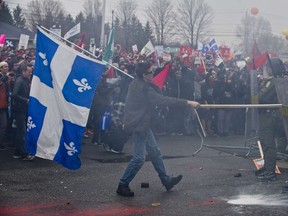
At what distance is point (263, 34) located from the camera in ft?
89.1

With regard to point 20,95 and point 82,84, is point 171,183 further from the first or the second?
point 20,95

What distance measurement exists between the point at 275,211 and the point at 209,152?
5447mm

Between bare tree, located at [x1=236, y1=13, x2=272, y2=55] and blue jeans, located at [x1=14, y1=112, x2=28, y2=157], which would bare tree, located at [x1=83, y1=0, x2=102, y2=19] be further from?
blue jeans, located at [x1=14, y1=112, x2=28, y2=157]

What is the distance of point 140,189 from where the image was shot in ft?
26.9

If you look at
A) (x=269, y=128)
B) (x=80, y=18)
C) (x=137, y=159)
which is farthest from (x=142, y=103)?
(x=80, y=18)

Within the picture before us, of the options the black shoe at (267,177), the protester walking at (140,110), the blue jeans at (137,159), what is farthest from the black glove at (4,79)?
the black shoe at (267,177)

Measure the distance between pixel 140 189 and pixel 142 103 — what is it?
1292mm

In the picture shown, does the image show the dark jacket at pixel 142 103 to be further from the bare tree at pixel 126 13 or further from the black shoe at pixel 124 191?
the bare tree at pixel 126 13

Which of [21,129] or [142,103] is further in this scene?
[21,129]

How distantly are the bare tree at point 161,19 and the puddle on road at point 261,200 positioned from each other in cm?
3530

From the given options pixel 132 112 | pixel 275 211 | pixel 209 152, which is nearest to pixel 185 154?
pixel 209 152

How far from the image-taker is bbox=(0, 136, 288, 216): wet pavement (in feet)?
22.8

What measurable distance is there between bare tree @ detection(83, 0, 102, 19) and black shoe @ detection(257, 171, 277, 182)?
47.9m

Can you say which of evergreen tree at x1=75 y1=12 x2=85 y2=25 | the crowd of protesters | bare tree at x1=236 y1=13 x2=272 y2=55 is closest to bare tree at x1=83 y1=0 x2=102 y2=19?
evergreen tree at x1=75 y1=12 x2=85 y2=25
